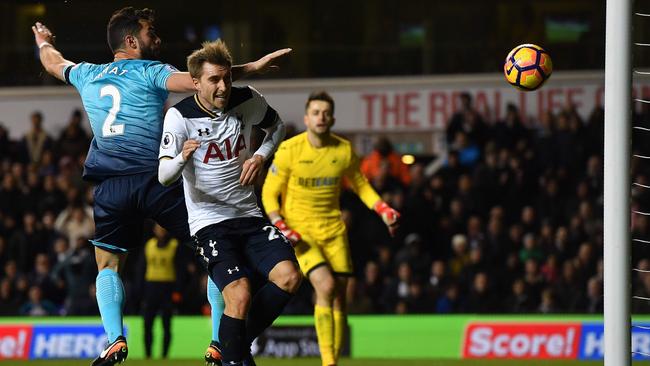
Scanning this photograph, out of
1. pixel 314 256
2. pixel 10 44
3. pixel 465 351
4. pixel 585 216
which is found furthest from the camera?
pixel 10 44

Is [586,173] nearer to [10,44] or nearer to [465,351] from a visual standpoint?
[465,351]

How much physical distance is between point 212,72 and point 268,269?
121 centimetres

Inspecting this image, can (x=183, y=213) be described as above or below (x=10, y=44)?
below

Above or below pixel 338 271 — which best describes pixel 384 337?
below

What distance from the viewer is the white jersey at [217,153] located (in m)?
7.27

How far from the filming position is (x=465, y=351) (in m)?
15.2

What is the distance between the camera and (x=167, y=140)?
7117mm

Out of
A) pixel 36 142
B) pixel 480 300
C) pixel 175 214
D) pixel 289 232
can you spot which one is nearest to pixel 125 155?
pixel 175 214

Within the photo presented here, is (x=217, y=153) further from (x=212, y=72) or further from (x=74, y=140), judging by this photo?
(x=74, y=140)

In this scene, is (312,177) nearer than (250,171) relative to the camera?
No

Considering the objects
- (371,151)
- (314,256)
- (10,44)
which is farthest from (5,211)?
(314,256)

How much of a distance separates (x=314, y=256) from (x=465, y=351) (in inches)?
233

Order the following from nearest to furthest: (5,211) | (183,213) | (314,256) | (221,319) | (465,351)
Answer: (221,319)
(183,213)
(314,256)
(465,351)
(5,211)

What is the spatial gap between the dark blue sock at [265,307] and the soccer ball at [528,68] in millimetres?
2191
